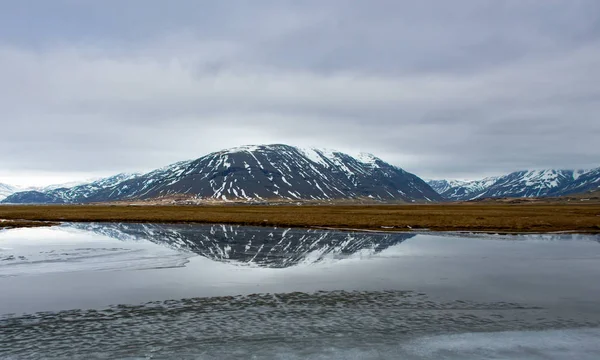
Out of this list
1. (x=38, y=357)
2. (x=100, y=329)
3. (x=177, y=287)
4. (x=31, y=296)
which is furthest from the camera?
(x=177, y=287)

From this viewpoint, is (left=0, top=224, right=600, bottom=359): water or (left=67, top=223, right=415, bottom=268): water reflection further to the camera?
(left=67, top=223, right=415, bottom=268): water reflection

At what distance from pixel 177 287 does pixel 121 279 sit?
4501 millimetres

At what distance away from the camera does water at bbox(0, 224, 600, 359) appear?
14531 millimetres

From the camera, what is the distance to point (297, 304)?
66.3ft

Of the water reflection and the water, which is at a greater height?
the water reflection

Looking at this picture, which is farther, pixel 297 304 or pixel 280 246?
pixel 280 246

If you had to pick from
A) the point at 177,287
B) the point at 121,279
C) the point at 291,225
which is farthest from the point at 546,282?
the point at 291,225

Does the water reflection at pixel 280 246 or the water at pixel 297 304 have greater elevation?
the water reflection at pixel 280 246

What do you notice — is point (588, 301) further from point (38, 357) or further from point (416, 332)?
point (38, 357)

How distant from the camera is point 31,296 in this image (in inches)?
831

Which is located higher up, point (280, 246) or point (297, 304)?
point (280, 246)

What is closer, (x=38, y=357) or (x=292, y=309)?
(x=38, y=357)

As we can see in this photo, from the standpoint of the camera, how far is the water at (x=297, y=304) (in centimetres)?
1453

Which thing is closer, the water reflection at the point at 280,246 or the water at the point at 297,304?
the water at the point at 297,304
